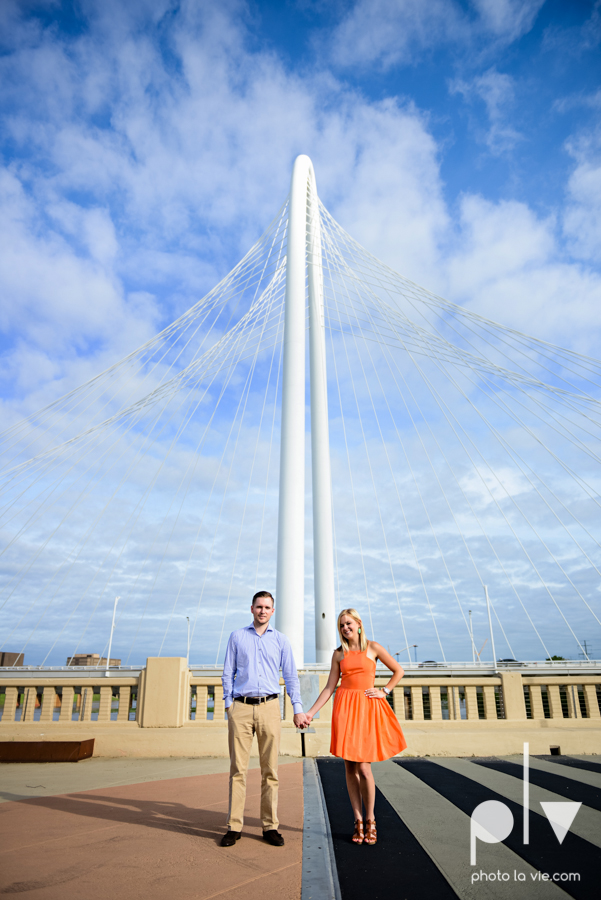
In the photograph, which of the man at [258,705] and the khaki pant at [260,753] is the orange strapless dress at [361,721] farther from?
the khaki pant at [260,753]

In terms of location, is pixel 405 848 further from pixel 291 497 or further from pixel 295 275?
pixel 295 275

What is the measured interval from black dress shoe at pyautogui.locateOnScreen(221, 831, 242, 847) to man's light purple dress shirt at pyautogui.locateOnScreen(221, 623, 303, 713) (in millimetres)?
727

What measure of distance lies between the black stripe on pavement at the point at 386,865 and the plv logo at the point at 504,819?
1.13ft

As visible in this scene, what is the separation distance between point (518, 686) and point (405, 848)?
6260 mm

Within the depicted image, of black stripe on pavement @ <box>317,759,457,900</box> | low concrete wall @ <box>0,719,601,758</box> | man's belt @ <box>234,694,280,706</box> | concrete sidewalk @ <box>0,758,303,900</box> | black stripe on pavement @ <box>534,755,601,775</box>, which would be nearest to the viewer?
black stripe on pavement @ <box>317,759,457,900</box>

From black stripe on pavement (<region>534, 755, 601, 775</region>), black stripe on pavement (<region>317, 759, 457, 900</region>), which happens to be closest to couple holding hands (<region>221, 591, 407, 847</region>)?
black stripe on pavement (<region>317, 759, 457, 900</region>)

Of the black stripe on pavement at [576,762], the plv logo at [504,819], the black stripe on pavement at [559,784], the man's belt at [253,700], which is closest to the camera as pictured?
the plv logo at [504,819]

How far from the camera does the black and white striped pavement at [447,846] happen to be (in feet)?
9.05

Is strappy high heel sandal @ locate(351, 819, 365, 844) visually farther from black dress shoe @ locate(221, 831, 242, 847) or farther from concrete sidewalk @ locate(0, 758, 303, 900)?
black dress shoe @ locate(221, 831, 242, 847)

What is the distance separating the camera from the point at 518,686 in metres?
8.88

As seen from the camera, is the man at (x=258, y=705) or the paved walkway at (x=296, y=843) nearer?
the paved walkway at (x=296, y=843)

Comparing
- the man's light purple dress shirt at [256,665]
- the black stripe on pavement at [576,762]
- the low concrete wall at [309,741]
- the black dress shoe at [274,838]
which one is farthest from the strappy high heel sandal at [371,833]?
the low concrete wall at [309,741]

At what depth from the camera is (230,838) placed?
11.5 ft

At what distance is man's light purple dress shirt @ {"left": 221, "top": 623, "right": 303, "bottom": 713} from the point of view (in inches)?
154
